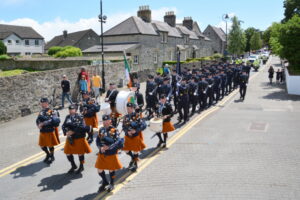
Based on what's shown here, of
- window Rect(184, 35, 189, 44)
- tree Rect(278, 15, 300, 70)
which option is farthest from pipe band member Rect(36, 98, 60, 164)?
window Rect(184, 35, 189, 44)

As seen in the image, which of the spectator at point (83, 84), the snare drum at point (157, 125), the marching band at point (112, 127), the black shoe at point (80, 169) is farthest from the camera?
the spectator at point (83, 84)

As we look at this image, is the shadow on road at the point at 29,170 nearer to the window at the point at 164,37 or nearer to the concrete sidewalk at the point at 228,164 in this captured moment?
the concrete sidewalk at the point at 228,164

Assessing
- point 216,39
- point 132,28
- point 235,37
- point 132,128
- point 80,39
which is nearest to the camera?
point 132,128

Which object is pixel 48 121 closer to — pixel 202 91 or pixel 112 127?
pixel 112 127

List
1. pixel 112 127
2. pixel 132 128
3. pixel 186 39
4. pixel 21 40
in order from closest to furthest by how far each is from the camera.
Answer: pixel 112 127
pixel 132 128
pixel 186 39
pixel 21 40

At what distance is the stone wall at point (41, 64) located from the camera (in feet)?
101

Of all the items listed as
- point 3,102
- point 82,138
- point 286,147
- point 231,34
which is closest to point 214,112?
point 286,147

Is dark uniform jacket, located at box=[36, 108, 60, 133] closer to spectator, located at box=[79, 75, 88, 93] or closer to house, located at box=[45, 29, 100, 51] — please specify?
spectator, located at box=[79, 75, 88, 93]

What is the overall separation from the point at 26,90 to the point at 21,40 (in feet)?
212

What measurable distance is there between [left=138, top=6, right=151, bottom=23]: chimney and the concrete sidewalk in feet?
113

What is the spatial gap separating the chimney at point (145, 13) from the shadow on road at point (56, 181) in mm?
40600

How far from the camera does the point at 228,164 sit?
335 inches

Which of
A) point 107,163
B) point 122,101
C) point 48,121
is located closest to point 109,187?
point 107,163

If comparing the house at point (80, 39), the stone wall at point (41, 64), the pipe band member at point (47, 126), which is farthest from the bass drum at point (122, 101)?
the house at point (80, 39)
